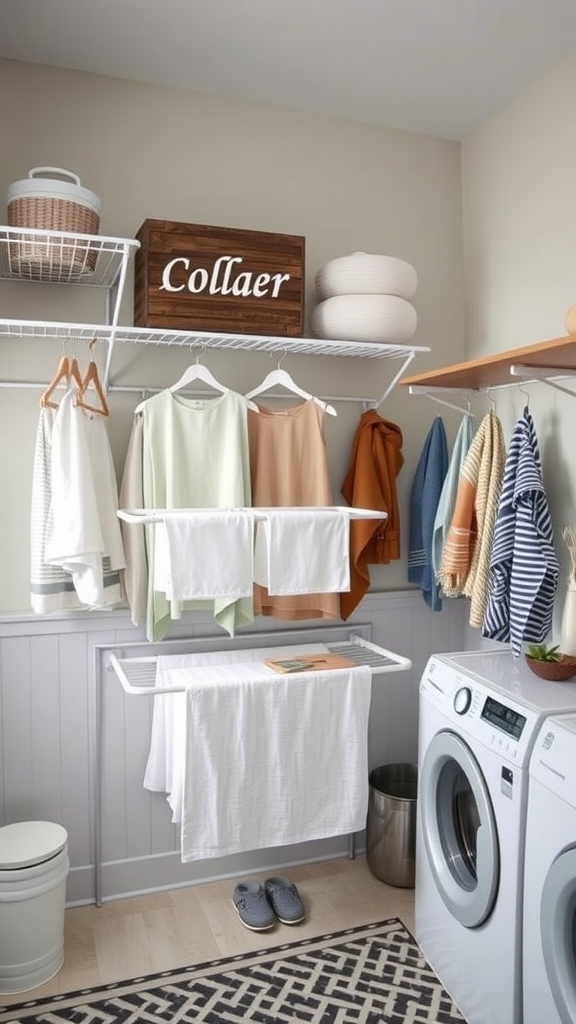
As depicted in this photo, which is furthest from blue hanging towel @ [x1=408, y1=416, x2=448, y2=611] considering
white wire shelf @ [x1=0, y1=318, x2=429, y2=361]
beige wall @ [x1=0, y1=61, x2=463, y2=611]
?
white wire shelf @ [x1=0, y1=318, x2=429, y2=361]

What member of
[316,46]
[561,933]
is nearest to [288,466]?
[316,46]

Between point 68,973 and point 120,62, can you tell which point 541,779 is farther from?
point 120,62

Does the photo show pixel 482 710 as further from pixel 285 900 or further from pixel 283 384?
pixel 283 384

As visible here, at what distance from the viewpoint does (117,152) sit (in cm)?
240

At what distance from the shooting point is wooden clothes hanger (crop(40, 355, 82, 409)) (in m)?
2.16

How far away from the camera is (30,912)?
2.07 meters

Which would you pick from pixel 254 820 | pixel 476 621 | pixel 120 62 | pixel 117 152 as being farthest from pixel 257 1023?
pixel 120 62

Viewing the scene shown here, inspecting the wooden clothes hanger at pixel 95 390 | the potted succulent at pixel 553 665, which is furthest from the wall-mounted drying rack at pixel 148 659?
the wooden clothes hanger at pixel 95 390

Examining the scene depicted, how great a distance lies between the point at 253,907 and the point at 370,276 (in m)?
1.94

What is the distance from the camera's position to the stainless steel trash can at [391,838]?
253 cm

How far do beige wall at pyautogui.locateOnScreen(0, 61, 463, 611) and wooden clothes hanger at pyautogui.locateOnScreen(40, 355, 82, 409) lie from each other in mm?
157

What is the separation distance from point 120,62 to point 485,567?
1.82 metres

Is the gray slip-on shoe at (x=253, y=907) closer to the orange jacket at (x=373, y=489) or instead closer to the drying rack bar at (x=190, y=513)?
the orange jacket at (x=373, y=489)

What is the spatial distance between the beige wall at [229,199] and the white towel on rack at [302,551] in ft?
1.86
